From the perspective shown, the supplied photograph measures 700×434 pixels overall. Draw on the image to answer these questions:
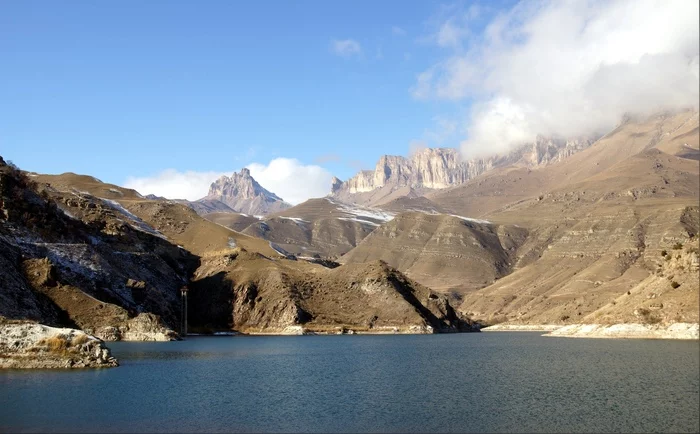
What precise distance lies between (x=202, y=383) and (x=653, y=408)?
131 ft

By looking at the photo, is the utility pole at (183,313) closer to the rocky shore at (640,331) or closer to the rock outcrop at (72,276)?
A: the rock outcrop at (72,276)

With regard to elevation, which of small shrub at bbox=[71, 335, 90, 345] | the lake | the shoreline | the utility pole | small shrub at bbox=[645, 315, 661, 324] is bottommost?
the lake

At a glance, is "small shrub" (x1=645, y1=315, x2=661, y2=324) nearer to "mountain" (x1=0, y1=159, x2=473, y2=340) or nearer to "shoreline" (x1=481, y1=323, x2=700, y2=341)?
"shoreline" (x1=481, y1=323, x2=700, y2=341)

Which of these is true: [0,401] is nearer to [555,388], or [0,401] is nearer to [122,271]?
[555,388]

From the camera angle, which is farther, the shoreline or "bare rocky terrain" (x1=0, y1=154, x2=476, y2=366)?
"bare rocky terrain" (x1=0, y1=154, x2=476, y2=366)

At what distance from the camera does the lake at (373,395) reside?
4547 cm

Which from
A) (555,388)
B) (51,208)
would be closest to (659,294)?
(555,388)

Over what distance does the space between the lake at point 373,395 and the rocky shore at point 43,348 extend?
11.2 ft

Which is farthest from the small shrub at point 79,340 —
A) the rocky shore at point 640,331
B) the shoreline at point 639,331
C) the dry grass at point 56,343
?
the rocky shore at point 640,331

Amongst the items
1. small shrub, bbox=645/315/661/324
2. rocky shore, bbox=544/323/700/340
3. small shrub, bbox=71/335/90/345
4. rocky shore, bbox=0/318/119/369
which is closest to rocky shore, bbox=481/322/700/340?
rocky shore, bbox=544/323/700/340

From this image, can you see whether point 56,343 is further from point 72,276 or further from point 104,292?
point 104,292

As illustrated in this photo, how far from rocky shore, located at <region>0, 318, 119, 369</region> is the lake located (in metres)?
3.43

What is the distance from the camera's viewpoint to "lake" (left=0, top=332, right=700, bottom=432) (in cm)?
4547

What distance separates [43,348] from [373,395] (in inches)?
1435
